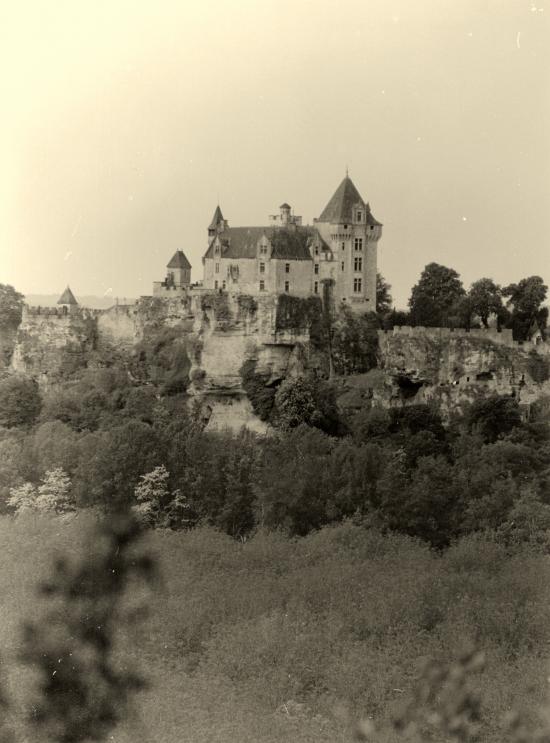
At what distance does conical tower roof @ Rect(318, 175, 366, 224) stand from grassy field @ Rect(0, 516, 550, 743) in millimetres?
25292

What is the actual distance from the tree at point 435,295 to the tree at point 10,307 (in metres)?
21.5

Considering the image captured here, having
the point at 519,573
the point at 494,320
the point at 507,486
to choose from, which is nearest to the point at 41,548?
the point at 519,573

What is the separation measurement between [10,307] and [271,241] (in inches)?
624

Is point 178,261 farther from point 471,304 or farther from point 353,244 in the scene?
point 471,304

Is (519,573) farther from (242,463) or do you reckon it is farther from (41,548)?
(242,463)

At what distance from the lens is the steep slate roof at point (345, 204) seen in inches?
1874

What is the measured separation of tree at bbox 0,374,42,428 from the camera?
4609 centimetres

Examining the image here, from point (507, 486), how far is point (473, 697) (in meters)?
16.8

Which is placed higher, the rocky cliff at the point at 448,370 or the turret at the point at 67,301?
the turret at the point at 67,301

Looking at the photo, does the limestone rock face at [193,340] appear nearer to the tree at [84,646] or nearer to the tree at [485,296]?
the tree at [485,296]

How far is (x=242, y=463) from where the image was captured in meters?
36.2

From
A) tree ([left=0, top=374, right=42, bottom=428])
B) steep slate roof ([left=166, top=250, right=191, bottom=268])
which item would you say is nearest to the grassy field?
tree ([left=0, top=374, right=42, bottom=428])

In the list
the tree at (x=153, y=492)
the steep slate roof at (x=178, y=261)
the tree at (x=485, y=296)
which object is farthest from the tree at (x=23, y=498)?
the tree at (x=485, y=296)

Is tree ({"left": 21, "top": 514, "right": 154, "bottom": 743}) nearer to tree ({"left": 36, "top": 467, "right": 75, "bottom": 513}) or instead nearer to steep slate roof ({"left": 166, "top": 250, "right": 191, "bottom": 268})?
tree ({"left": 36, "top": 467, "right": 75, "bottom": 513})
